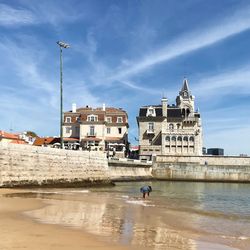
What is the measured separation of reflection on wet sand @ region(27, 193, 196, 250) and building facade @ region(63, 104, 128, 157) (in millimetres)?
66254

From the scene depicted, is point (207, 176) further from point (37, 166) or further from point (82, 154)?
point (37, 166)

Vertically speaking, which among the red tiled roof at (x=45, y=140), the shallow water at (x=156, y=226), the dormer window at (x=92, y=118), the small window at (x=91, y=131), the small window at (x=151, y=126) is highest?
the dormer window at (x=92, y=118)

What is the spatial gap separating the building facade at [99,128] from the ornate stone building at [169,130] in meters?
6.26

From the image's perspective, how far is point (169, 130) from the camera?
90.9 meters

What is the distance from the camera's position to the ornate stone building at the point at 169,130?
89.9 m

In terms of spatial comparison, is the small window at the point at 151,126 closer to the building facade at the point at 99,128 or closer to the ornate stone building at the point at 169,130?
the ornate stone building at the point at 169,130

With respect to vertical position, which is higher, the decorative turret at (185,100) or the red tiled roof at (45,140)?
the decorative turret at (185,100)

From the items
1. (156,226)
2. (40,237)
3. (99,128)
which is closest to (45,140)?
(99,128)

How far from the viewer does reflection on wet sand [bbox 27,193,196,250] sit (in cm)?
1262

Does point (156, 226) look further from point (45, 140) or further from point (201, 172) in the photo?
point (45, 140)

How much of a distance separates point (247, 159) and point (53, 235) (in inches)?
2880

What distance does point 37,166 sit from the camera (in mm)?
34781

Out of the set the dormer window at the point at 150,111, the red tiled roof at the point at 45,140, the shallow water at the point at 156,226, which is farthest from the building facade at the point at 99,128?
the shallow water at the point at 156,226

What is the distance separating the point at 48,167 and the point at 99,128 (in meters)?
51.9
